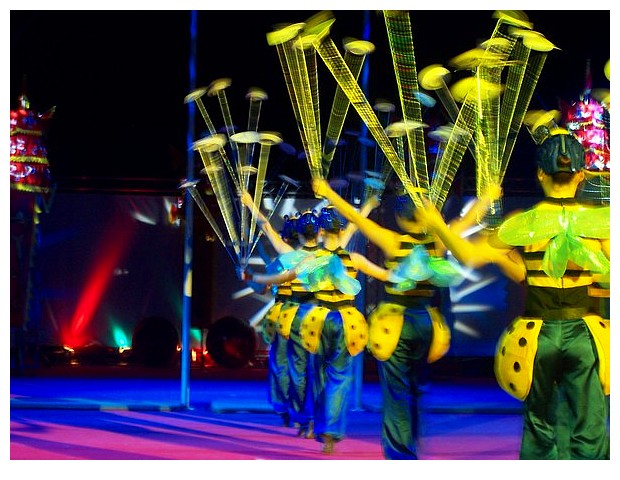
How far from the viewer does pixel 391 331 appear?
4.93 meters

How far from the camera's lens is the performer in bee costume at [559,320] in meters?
3.89

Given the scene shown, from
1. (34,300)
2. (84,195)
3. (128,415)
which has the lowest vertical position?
(128,415)

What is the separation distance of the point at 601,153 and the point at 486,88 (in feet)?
12.3

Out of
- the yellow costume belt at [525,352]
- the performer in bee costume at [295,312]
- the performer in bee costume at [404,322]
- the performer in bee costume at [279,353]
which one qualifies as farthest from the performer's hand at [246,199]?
the yellow costume belt at [525,352]

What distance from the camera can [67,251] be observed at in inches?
398

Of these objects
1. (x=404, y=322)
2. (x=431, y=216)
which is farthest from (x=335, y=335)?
(x=431, y=216)

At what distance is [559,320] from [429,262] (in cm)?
120

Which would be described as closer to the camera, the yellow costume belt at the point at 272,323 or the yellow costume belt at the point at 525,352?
the yellow costume belt at the point at 525,352

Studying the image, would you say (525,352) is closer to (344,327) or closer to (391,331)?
(391,331)

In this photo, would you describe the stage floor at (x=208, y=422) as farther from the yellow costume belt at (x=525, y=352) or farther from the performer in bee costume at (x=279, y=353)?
the yellow costume belt at (x=525, y=352)

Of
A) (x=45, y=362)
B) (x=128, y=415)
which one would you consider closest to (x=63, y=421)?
(x=128, y=415)

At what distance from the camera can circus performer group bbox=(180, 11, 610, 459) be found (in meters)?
3.91

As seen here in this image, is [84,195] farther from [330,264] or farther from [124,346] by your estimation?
[330,264]

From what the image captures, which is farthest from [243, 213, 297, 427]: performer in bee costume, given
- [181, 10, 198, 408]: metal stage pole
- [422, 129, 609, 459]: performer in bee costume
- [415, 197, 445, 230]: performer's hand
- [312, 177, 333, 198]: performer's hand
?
[422, 129, 609, 459]: performer in bee costume
